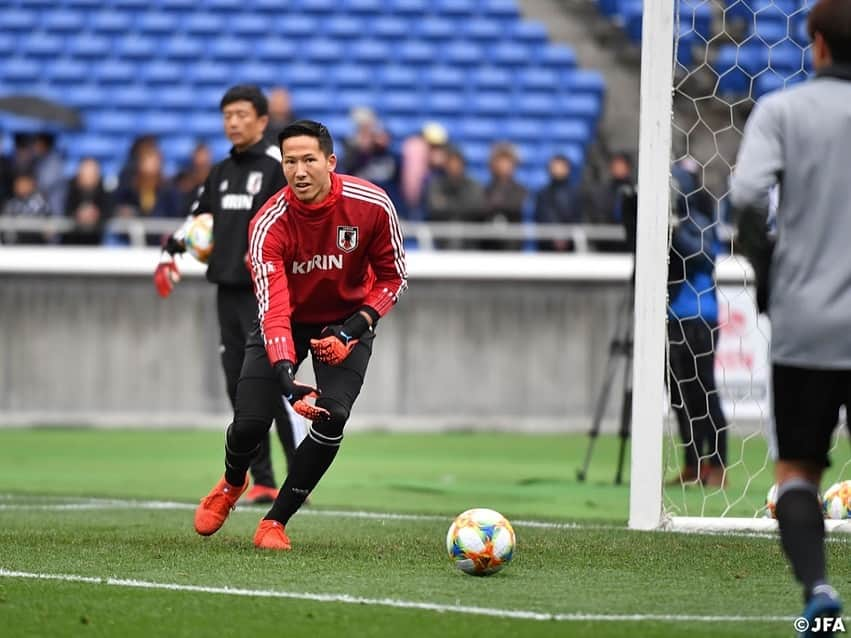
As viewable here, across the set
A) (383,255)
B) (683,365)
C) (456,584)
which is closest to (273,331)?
(383,255)

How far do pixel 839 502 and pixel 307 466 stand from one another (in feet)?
9.22

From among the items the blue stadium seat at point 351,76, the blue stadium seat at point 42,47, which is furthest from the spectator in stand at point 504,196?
the blue stadium seat at point 42,47

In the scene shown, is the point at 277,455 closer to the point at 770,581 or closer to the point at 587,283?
the point at 587,283

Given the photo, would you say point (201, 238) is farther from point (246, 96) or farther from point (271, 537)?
point (271, 537)

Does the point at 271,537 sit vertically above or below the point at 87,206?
below

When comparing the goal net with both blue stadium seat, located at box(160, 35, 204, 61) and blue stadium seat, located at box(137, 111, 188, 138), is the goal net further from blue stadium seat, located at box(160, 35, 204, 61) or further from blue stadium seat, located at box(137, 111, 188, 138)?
blue stadium seat, located at box(160, 35, 204, 61)

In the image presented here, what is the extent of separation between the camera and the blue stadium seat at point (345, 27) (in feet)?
72.1

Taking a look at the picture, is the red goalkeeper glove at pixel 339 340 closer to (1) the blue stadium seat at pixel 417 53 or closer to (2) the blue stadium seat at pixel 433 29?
(1) the blue stadium seat at pixel 417 53

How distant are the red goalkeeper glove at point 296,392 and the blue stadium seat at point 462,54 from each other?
15280 millimetres

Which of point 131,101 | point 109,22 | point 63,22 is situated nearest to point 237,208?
point 131,101

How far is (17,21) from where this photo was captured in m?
22.3

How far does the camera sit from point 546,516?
935 cm

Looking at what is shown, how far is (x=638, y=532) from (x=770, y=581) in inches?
69.6

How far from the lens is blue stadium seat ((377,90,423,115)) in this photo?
69.3ft
